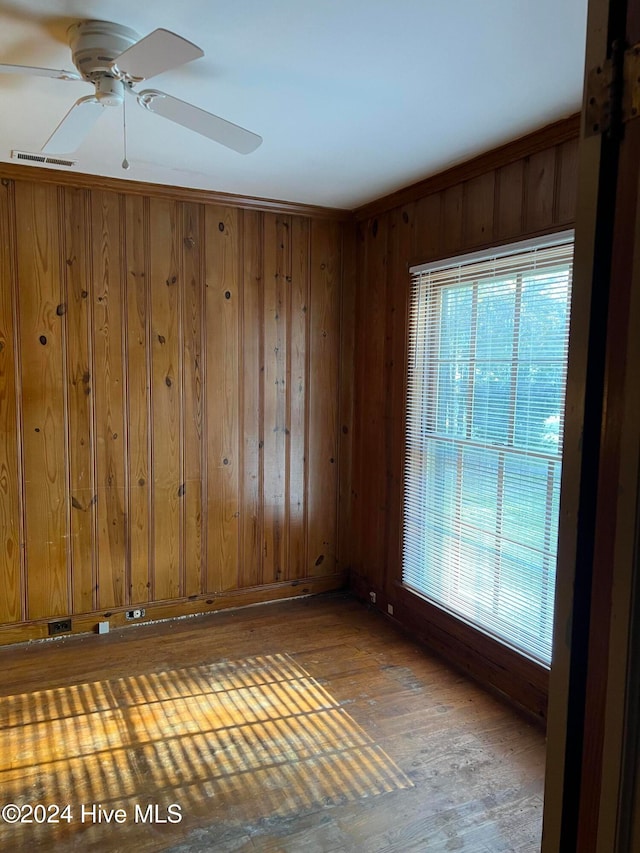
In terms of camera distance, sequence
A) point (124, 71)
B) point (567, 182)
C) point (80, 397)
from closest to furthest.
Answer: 1. point (124, 71)
2. point (567, 182)
3. point (80, 397)

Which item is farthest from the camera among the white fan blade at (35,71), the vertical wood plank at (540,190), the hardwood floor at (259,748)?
the vertical wood plank at (540,190)

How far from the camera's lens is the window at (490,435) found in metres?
2.64

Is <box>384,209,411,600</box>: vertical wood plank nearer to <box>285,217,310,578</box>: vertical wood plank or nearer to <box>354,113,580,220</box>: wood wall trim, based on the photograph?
<box>354,113,580,220</box>: wood wall trim

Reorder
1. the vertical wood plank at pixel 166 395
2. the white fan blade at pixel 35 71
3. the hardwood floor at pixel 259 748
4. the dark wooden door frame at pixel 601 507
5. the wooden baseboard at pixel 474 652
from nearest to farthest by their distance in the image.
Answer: the dark wooden door frame at pixel 601 507
the white fan blade at pixel 35 71
the hardwood floor at pixel 259 748
the wooden baseboard at pixel 474 652
the vertical wood plank at pixel 166 395

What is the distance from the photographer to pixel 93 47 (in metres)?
1.87

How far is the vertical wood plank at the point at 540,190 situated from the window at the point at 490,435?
0.11 metres

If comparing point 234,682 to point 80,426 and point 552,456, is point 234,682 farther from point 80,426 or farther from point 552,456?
point 552,456

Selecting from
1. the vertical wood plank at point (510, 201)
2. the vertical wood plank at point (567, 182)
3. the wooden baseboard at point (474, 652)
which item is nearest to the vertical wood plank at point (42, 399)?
the wooden baseboard at point (474, 652)

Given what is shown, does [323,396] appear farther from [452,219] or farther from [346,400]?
[452,219]

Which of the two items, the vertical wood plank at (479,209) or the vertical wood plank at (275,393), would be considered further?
the vertical wood plank at (275,393)

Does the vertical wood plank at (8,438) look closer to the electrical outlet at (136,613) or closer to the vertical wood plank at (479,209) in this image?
the electrical outlet at (136,613)

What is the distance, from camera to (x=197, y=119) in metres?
2.05

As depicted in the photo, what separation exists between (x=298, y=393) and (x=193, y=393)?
0.75 metres

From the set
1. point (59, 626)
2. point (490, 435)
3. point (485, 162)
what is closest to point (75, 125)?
point (485, 162)
